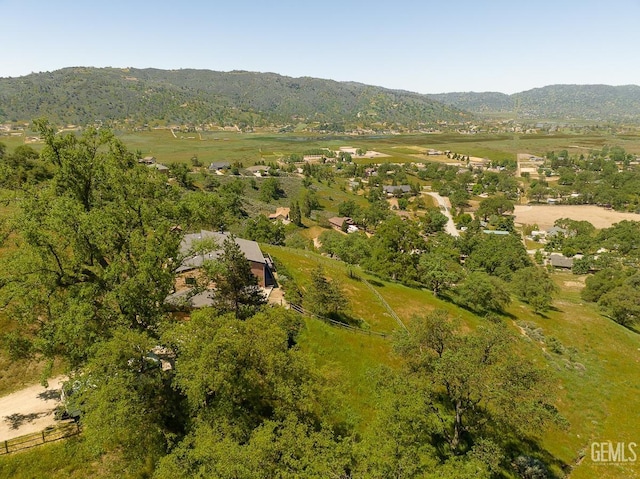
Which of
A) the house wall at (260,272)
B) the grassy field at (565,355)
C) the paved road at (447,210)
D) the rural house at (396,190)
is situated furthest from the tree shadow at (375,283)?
the rural house at (396,190)

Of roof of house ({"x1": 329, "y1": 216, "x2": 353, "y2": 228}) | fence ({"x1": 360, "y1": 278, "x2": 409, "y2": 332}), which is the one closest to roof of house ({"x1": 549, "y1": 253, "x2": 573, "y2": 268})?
roof of house ({"x1": 329, "y1": 216, "x2": 353, "y2": 228})

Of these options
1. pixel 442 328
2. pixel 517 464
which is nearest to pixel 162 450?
pixel 442 328

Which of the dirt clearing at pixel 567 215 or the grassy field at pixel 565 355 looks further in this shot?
the dirt clearing at pixel 567 215

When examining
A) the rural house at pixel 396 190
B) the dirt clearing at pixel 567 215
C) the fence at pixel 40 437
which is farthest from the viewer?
the rural house at pixel 396 190

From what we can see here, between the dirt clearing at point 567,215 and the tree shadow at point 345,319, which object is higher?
the tree shadow at point 345,319

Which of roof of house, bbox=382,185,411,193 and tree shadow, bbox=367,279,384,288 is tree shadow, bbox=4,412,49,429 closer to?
tree shadow, bbox=367,279,384,288

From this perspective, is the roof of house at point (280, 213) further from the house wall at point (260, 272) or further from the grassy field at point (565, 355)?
the house wall at point (260, 272)
